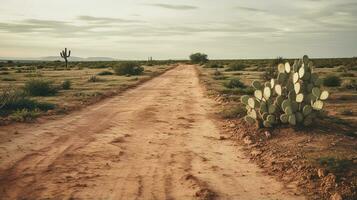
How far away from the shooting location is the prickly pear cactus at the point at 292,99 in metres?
9.02

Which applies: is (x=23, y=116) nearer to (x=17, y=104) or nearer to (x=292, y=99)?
(x=17, y=104)

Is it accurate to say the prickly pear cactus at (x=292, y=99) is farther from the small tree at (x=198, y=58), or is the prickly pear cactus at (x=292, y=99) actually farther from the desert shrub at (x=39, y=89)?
the small tree at (x=198, y=58)

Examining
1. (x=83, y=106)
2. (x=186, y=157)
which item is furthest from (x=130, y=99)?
(x=186, y=157)

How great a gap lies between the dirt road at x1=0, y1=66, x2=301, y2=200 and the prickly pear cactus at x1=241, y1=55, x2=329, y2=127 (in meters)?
1.21

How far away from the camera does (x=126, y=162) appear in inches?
279

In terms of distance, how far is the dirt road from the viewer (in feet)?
18.6

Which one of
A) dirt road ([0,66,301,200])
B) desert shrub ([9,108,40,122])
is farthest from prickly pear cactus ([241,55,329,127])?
desert shrub ([9,108,40,122])

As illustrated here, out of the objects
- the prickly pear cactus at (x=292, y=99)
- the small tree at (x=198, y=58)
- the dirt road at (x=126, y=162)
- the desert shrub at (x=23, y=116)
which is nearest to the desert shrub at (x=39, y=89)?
the desert shrub at (x=23, y=116)

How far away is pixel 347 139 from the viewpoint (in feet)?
26.8

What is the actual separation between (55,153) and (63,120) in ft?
12.5

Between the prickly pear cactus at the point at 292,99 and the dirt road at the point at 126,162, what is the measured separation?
1.21m

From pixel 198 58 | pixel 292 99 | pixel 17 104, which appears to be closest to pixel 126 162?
pixel 292 99

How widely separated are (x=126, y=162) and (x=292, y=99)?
4.42m

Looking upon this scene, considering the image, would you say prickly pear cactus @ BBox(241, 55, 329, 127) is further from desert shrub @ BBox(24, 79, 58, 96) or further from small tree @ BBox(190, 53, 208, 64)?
small tree @ BBox(190, 53, 208, 64)
